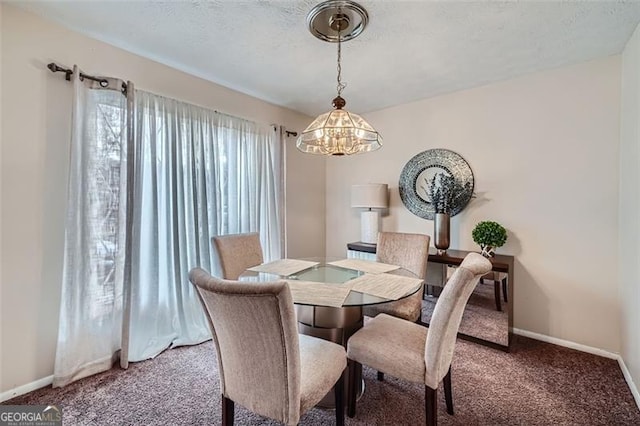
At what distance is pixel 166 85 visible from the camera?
2613 millimetres

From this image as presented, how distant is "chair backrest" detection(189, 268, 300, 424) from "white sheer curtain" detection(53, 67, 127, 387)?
4.51 ft

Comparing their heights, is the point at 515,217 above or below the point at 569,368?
above

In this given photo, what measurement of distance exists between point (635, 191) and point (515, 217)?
0.92m

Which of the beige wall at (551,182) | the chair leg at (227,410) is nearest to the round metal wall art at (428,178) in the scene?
the beige wall at (551,182)

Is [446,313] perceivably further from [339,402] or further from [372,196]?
[372,196]

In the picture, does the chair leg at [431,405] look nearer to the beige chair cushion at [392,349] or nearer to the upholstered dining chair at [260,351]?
the beige chair cushion at [392,349]

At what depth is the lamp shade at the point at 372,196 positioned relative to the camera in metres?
3.49

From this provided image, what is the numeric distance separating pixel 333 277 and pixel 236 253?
0.96 metres

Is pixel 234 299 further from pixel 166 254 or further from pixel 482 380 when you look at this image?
pixel 482 380

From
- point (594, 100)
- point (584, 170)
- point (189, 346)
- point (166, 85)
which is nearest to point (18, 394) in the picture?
point (189, 346)

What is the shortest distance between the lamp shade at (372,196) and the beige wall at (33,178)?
264 centimetres

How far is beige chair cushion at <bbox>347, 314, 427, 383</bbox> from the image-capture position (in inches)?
60.7

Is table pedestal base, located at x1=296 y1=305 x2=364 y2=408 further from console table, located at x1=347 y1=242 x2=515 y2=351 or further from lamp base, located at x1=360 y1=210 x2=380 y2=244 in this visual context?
lamp base, located at x1=360 y1=210 x2=380 y2=244

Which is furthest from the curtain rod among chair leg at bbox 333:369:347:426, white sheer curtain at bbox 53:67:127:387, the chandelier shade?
chair leg at bbox 333:369:347:426
